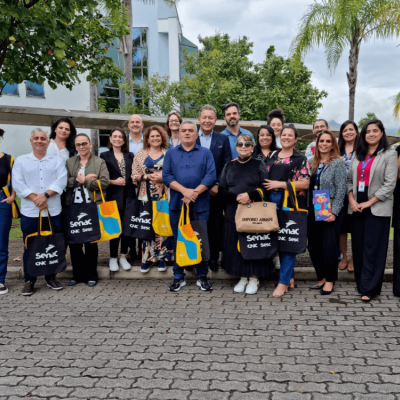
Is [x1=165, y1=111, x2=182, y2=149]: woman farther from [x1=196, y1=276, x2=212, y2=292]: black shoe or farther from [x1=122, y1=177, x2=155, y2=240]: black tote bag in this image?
[x1=196, y1=276, x2=212, y2=292]: black shoe

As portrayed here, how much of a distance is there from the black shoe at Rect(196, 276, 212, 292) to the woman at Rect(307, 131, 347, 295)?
4.97 ft

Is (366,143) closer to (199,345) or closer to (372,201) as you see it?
(372,201)

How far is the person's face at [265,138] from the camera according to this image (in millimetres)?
5700

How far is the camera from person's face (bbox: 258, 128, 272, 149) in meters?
5.70

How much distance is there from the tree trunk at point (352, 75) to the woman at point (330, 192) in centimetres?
1178

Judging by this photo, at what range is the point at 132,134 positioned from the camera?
664cm

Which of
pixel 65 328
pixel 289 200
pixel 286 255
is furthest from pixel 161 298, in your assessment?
pixel 289 200

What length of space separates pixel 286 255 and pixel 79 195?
3024 millimetres

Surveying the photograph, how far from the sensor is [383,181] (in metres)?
4.99

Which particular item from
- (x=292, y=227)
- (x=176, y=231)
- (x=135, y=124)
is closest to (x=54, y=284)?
(x=176, y=231)

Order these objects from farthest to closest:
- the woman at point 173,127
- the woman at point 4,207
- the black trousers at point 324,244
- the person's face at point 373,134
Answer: the woman at point 173,127 < the woman at point 4,207 < the black trousers at point 324,244 < the person's face at point 373,134

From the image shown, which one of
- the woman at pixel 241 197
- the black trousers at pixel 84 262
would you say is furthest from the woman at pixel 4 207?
the woman at pixel 241 197

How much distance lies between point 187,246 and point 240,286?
36.8 inches

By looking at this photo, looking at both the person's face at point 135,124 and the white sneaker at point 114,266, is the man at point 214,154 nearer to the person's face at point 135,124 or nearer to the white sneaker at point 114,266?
the person's face at point 135,124
